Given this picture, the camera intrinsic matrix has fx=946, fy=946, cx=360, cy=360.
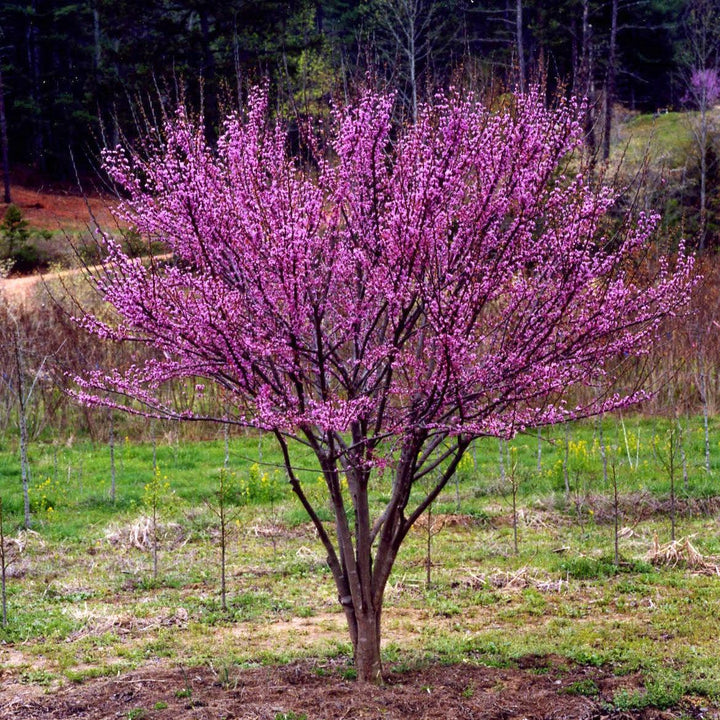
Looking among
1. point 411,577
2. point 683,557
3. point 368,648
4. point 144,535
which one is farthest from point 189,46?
point 368,648

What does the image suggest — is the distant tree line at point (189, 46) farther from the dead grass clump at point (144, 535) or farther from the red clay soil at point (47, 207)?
the dead grass clump at point (144, 535)

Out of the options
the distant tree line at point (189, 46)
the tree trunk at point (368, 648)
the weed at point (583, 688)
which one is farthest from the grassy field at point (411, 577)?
the distant tree line at point (189, 46)

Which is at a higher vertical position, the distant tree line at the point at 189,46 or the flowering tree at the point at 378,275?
the distant tree line at the point at 189,46

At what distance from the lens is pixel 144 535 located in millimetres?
9867

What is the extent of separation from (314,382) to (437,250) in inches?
44.9

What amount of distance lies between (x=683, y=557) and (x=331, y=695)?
4312 mm

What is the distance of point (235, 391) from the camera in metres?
5.35

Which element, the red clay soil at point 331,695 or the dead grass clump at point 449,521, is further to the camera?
the dead grass clump at point 449,521

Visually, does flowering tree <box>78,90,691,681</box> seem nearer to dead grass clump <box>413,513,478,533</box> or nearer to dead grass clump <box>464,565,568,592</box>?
dead grass clump <box>464,565,568,592</box>

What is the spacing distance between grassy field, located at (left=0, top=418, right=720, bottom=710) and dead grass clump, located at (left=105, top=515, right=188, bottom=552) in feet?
0.08

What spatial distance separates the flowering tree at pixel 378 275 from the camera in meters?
4.89

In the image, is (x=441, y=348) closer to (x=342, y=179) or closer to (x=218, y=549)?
(x=342, y=179)

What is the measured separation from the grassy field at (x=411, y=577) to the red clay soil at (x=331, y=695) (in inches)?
6.7

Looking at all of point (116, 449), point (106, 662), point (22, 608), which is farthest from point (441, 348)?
point (116, 449)
